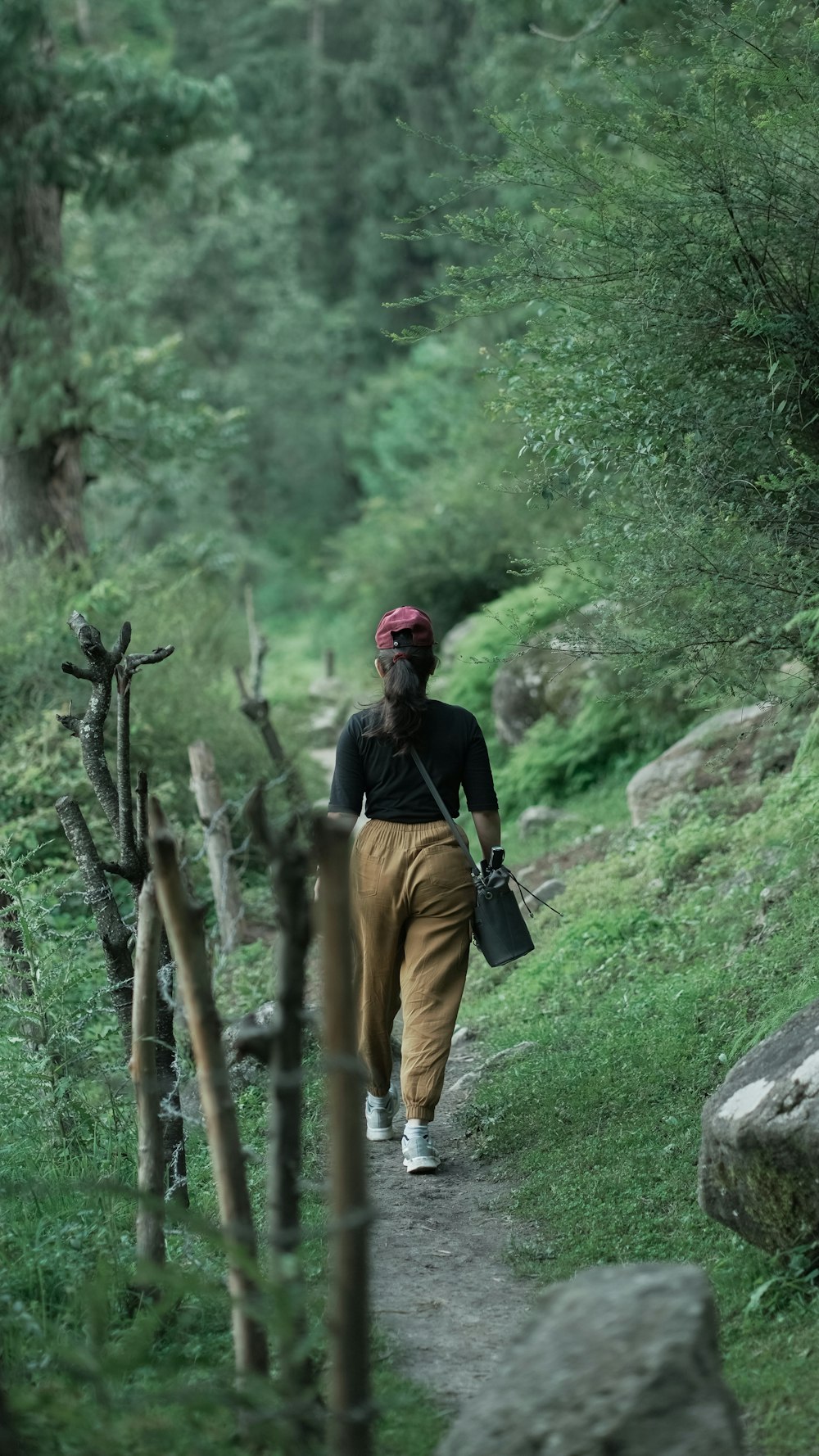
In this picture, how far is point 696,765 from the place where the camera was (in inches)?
399

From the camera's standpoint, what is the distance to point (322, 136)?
42.0 metres

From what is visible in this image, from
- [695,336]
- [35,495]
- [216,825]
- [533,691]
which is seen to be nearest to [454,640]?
[533,691]

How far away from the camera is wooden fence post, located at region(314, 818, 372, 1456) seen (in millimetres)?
2854

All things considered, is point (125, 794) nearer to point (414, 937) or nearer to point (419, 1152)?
point (414, 937)

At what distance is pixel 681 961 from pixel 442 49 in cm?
3586

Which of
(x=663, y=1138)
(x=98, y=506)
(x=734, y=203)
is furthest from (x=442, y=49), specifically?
(x=663, y=1138)

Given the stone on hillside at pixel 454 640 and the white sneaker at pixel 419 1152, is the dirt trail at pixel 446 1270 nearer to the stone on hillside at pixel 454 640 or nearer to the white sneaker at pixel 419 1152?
the white sneaker at pixel 419 1152

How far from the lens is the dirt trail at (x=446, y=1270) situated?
161 inches

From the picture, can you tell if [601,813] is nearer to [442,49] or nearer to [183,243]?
[183,243]

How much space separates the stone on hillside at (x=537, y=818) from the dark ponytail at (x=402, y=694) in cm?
646

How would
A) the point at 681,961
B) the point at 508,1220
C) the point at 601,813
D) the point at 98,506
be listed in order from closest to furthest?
the point at 508,1220 → the point at 681,961 → the point at 601,813 → the point at 98,506

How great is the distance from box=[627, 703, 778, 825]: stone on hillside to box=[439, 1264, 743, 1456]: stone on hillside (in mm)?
7045

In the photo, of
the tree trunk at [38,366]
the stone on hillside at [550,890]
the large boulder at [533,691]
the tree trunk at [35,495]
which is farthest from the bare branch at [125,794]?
the tree trunk at [35,495]

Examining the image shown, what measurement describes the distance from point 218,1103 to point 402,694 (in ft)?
8.06
